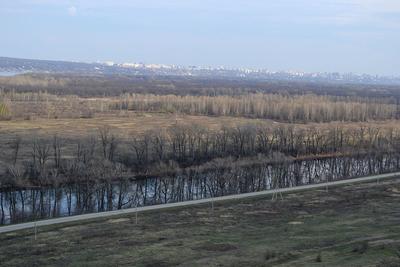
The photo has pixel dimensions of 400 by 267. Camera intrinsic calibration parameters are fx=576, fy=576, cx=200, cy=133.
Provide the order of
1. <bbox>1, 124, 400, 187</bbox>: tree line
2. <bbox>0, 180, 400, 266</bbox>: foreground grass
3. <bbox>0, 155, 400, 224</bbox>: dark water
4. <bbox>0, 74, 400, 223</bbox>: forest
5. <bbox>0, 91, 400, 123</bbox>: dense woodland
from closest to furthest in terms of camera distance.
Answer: <bbox>0, 180, 400, 266</bbox>: foreground grass
<bbox>0, 155, 400, 224</bbox>: dark water
<bbox>0, 74, 400, 223</bbox>: forest
<bbox>1, 124, 400, 187</bbox>: tree line
<bbox>0, 91, 400, 123</bbox>: dense woodland

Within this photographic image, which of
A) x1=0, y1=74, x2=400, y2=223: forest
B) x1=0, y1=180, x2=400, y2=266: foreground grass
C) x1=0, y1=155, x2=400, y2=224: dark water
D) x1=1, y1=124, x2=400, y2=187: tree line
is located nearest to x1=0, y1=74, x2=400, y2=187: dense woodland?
x1=1, y1=124, x2=400, y2=187: tree line

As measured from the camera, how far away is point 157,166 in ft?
167

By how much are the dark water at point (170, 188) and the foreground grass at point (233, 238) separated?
7514 millimetres

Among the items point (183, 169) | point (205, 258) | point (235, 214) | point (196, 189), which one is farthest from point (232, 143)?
point (205, 258)

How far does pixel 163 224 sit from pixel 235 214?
4.68 metres

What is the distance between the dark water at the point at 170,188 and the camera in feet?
121

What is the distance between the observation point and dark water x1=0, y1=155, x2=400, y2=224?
36.9 metres

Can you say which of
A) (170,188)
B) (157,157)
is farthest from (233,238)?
(157,157)

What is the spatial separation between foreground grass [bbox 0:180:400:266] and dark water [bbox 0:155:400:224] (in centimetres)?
751

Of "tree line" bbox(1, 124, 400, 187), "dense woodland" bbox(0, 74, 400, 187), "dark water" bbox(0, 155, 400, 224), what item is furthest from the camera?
"dense woodland" bbox(0, 74, 400, 187)

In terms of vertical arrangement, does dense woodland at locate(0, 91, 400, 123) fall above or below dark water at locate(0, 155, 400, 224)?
above

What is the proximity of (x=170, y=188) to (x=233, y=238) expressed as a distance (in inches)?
840

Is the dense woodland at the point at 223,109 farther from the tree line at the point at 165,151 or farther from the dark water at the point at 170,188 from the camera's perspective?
the dark water at the point at 170,188

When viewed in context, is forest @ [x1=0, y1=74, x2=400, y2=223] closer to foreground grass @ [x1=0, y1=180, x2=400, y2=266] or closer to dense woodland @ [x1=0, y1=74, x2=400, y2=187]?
dense woodland @ [x1=0, y1=74, x2=400, y2=187]
